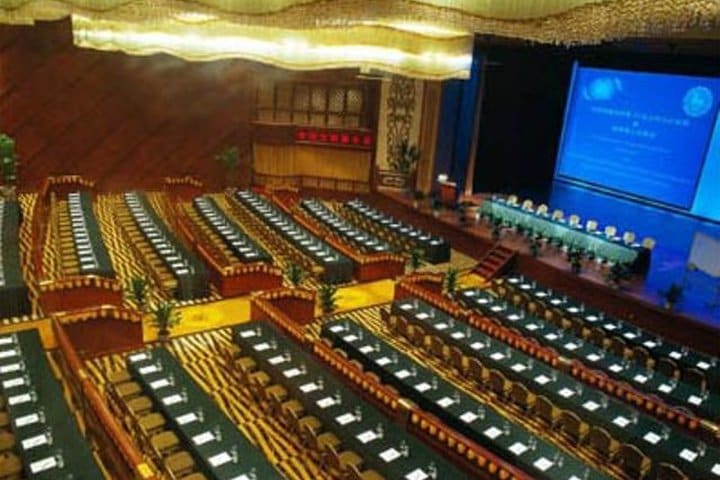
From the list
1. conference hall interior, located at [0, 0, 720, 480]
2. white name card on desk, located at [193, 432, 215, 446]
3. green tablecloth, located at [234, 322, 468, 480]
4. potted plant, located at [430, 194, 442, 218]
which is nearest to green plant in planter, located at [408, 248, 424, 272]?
conference hall interior, located at [0, 0, 720, 480]

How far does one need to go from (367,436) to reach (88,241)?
9056 mm

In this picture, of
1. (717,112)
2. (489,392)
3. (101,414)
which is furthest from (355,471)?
(717,112)

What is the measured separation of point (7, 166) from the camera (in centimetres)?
1762

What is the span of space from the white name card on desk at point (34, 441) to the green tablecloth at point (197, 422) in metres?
1.38

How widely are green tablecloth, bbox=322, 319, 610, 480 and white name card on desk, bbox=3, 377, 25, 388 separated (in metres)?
4.70

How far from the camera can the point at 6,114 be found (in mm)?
18453

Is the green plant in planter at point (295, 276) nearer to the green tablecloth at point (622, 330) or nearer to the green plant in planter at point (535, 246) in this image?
the green tablecloth at point (622, 330)

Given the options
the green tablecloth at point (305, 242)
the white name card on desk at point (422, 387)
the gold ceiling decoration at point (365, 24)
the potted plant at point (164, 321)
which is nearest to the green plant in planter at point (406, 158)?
the green tablecloth at point (305, 242)

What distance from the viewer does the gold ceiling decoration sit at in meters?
3.55

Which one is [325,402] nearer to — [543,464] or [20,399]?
[543,464]

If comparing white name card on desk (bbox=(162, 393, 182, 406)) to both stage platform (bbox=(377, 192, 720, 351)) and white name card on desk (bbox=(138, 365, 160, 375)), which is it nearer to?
white name card on desk (bbox=(138, 365, 160, 375))

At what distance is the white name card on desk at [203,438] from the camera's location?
6930mm

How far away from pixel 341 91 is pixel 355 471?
1699 cm

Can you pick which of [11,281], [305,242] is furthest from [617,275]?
[11,281]
